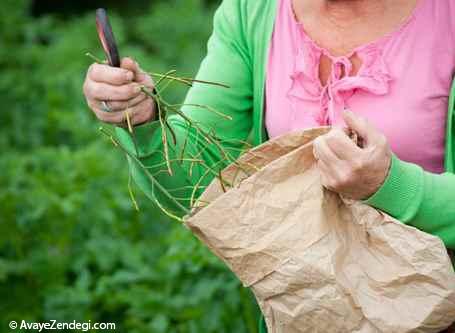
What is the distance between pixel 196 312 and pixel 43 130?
1.65 metres

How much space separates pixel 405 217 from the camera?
6.04ft

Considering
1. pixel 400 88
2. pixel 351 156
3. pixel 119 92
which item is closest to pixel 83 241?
pixel 119 92

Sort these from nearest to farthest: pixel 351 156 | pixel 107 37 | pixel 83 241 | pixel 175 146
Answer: pixel 351 156 → pixel 107 37 → pixel 175 146 → pixel 83 241

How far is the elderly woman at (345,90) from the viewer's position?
71.6 inches

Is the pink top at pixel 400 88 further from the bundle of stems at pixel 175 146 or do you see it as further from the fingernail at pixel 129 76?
the fingernail at pixel 129 76

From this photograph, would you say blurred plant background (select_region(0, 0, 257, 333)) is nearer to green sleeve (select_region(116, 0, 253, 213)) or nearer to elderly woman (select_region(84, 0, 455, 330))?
green sleeve (select_region(116, 0, 253, 213))

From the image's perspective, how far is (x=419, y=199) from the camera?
1.84m

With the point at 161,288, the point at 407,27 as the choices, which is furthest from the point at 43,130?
the point at 407,27

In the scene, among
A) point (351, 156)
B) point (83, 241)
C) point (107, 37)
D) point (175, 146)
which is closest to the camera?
point (351, 156)

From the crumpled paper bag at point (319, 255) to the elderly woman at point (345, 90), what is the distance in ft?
0.18

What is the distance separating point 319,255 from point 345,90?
381 millimetres

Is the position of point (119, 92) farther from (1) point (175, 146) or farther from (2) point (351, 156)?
(2) point (351, 156)

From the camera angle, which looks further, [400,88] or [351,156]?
[400,88]

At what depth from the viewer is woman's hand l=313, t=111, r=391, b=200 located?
175cm
